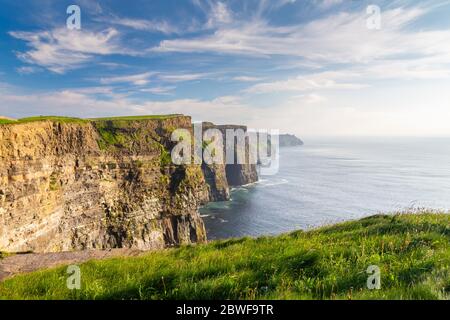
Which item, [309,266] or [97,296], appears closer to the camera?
[97,296]

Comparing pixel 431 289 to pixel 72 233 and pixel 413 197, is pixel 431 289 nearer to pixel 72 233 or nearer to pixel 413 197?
pixel 72 233

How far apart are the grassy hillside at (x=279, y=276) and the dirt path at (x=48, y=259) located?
2630 millimetres

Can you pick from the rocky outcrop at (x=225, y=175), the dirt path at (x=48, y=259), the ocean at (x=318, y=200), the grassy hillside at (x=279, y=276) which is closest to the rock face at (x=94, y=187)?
the ocean at (x=318, y=200)

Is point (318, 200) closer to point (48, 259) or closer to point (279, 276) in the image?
point (48, 259)

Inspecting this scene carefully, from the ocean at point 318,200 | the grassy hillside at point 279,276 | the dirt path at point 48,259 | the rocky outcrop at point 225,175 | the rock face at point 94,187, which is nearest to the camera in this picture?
the grassy hillside at point 279,276

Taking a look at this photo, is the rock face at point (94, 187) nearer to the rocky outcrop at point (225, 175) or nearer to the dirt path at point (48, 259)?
the dirt path at point (48, 259)

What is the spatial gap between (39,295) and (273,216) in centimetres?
9638

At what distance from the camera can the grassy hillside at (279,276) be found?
4.97 meters

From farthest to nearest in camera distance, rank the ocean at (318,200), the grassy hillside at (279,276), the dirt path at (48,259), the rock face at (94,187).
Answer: the ocean at (318,200) < the rock face at (94,187) < the dirt path at (48,259) < the grassy hillside at (279,276)

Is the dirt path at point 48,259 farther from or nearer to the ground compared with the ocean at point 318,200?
farther from the ground

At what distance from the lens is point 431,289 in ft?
14.5

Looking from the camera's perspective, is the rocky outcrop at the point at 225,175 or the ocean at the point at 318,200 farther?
the rocky outcrop at the point at 225,175

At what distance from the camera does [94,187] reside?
6562 centimetres
